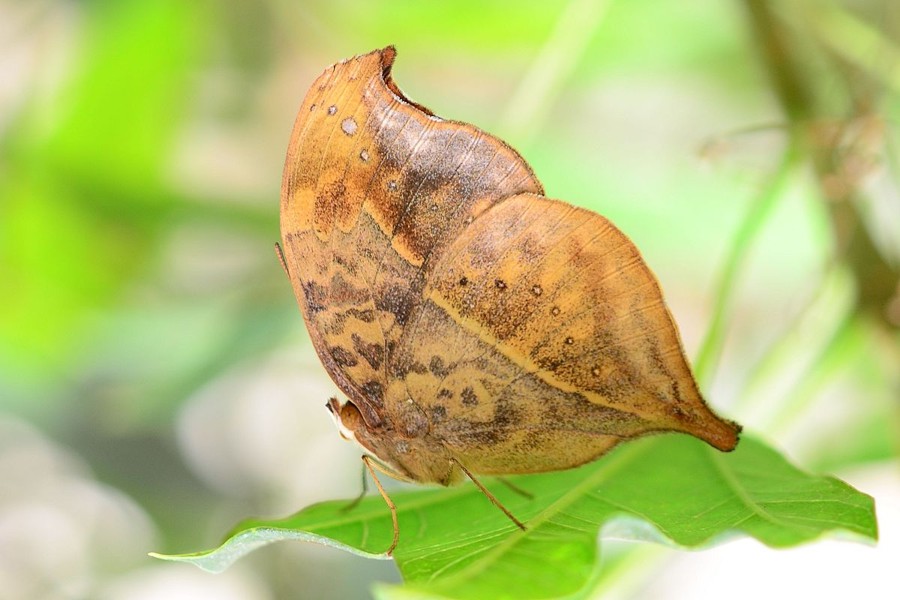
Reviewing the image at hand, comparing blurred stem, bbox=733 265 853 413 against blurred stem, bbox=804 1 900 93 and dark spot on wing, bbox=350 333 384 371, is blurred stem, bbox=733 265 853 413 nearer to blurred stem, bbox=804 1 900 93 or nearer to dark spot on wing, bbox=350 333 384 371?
blurred stem, bbox=804 1 900 93

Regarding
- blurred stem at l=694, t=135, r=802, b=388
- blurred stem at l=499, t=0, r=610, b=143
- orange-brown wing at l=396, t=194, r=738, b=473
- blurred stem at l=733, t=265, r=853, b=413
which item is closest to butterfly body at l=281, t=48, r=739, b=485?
orange-brown wing at l=396, t=194, r=738, b=473

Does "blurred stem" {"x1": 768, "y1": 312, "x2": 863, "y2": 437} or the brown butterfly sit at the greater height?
"blurred stem" {"x1": 768, "y1": 312, "x2": 863, "y2": 437}

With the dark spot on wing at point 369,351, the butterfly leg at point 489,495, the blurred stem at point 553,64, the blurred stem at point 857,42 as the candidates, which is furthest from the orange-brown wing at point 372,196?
the blurred stem at point 857,42

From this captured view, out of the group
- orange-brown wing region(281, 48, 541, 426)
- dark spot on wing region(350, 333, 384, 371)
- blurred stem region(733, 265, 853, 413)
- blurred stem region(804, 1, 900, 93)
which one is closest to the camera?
orange-brown wing region(281, 48, 541, 426)

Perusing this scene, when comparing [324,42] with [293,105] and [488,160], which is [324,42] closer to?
[293,105]

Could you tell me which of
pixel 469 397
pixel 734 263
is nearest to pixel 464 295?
pixel 469 397
